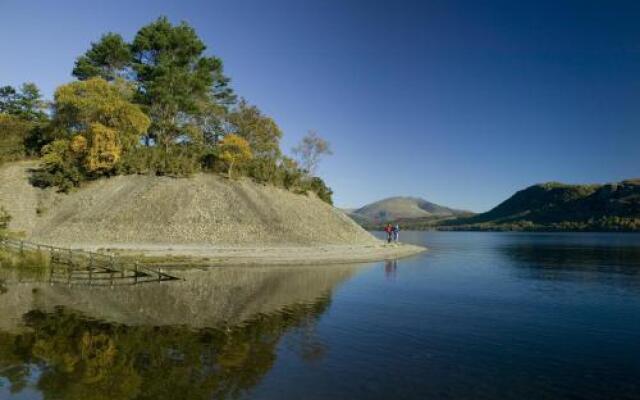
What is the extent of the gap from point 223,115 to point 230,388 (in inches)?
2728

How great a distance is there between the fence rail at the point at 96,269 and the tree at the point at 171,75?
32.4 metres

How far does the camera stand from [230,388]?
503 inches

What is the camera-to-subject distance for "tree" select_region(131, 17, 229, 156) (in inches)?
2704

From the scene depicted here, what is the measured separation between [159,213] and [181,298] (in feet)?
102

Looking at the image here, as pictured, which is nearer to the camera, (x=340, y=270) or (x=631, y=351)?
(x=631, y=351)

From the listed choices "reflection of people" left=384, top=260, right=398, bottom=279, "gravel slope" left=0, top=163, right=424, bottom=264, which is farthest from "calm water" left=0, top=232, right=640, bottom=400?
"gravel slope" left=0, top=163, right=424, bottom=264

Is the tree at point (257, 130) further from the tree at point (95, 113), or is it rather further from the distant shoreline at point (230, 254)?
the distant shoreline at point (230, 254)

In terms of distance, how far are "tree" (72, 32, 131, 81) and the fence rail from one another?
46.9 meters

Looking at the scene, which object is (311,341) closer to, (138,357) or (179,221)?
(138,357)

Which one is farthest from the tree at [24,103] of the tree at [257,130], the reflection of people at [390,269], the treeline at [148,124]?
the reflection of people at [390,269]

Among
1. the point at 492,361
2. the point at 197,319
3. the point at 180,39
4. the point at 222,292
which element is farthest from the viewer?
the point at 180,39

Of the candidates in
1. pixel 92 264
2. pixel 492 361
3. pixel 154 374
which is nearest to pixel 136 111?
pixel 92 264

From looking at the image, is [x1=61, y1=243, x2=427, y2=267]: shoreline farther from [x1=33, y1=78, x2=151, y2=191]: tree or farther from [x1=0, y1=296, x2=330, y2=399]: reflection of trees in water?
[x1=0, y1=296, x2=330, y2=399]: reflection of trees in water

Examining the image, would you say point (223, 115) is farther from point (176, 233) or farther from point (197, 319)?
point (197, 319)
